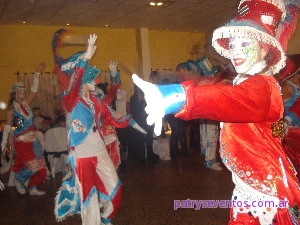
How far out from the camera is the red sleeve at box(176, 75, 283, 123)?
4.41ft

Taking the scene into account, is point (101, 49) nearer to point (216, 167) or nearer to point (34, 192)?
point (216, 167)

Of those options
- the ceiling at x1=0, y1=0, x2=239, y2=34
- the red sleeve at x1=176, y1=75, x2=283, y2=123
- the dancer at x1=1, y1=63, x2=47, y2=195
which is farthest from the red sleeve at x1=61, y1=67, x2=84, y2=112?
the ceiling at x1=0, y1=0, x2=239, y2=34

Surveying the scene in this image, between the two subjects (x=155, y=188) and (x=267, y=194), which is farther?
(x=155, y=188)

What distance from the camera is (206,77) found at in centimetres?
556

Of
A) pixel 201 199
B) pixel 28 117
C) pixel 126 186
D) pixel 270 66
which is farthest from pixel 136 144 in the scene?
pixel 270 66

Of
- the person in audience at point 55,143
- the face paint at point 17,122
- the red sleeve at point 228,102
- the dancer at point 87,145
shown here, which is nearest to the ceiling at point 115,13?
the person in audience at point 55,143

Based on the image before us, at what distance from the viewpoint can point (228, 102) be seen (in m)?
1.37

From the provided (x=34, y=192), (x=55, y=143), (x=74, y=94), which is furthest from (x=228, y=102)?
(x=55, y=143)

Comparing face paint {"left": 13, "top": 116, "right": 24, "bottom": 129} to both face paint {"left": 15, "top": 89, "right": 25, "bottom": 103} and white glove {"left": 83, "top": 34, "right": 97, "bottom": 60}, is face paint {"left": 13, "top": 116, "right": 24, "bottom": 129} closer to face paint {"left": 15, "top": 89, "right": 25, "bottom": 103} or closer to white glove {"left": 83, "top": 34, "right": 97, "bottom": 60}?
face paint {"left": 15, "top": 89, "right": 25, "bottom": 103}

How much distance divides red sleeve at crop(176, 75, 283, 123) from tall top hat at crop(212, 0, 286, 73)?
0.31 metres

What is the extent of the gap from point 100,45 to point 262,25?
10.8 metres

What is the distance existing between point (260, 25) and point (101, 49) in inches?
426

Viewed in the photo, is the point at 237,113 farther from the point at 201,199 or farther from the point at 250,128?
the point at 201,199

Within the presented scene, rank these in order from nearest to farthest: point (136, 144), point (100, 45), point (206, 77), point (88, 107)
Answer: point (88, 107) < point (206, 77) < point (136, 144) < point (100, 45)
